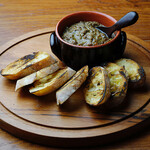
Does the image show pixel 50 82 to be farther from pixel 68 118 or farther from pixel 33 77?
pixel 68 118

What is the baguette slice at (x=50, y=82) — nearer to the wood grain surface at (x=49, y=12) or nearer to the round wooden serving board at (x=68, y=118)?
the round wooden serving board at (x=68, y=118)

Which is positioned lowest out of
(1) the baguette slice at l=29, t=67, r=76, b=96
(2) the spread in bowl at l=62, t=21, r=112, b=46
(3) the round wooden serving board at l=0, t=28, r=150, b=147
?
(3) the round wooden serving board at l=0, t=28, r=150, b=147

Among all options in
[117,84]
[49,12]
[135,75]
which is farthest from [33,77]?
[49,12]

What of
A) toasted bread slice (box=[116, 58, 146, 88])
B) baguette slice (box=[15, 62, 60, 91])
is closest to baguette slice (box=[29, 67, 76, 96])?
baguette slice (box=[15, 62, 60, 91])

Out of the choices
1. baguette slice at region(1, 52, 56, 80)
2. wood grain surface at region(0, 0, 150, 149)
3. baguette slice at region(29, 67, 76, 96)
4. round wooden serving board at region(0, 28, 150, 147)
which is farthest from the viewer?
Result: wood grain surface at region(0, 0, 150, 149)

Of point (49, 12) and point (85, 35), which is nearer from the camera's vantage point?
point (85, 35)

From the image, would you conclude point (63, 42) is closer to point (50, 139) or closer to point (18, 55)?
point (18, 55)

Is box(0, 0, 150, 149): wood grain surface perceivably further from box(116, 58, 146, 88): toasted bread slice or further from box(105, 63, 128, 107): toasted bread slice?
box(105, 63, 128, 107): toasted bread slice
